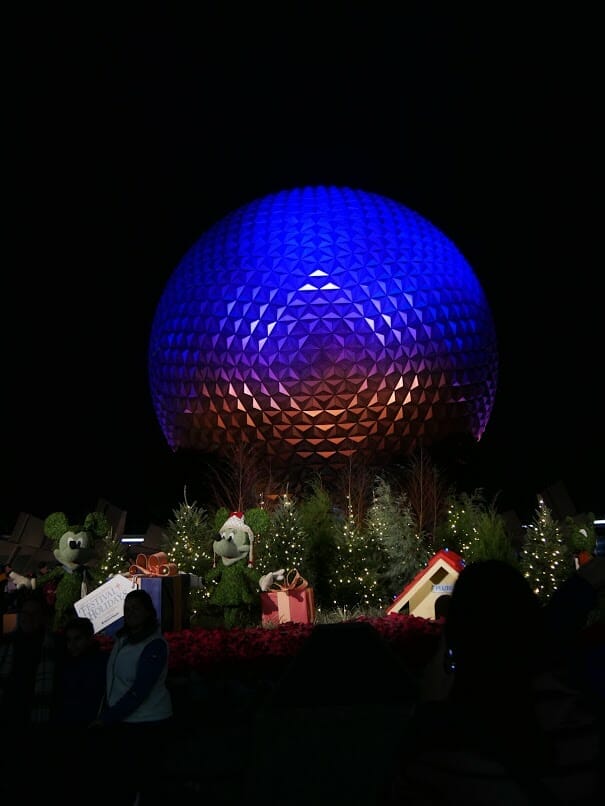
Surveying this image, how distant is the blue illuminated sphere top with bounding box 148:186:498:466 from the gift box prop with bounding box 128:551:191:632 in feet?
28.1

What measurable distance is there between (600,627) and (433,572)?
7.38 metres

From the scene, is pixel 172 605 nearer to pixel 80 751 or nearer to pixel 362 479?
pixel 80 751

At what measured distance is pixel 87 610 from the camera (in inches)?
472

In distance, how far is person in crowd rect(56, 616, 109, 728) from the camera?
5.85 meters

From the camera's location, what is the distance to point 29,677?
579 cm

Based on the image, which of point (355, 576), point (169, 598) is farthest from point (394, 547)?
point (169, 598)

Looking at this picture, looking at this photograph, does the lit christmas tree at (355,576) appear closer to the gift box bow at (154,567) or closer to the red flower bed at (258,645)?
the gift box bow at (154,567)

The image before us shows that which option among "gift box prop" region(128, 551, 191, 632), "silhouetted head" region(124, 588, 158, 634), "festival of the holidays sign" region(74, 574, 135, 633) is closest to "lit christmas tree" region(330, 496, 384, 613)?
"gift box prop" region(128, 551, 191, 632)

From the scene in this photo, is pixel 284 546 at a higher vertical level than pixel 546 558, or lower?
higher

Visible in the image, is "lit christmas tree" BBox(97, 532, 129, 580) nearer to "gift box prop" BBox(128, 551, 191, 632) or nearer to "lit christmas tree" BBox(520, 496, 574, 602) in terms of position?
"gift box prop" BBox(128, 551, 191, 632)

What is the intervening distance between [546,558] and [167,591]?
21.2 feet

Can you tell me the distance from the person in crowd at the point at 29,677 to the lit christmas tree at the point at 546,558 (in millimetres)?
10768

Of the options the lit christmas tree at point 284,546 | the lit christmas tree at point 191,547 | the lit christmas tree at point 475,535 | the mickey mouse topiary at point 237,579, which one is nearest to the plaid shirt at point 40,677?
the mickey mouse topiary at point 237,579

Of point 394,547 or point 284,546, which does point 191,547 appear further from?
point 394,547
